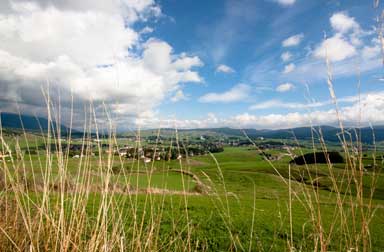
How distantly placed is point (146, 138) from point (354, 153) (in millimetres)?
1658

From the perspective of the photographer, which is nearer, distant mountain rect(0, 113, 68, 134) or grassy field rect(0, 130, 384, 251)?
grassy field rect(0, 130, 384, 251)

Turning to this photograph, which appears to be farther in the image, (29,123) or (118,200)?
(29,123)

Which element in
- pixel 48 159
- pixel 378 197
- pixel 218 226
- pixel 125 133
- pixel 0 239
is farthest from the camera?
pixel 378 197

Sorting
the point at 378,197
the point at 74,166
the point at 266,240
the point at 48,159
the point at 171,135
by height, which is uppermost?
the point at 171,135

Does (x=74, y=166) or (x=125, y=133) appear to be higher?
(x=125, y=133)

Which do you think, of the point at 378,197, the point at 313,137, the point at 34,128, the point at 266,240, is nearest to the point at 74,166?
the point at 34,128

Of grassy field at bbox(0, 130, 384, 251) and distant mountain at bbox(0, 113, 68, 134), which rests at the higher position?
distant mountain at bbox(0, 113, 68, 134)

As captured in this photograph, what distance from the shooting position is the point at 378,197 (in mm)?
37000

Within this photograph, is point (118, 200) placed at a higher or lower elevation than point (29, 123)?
lower

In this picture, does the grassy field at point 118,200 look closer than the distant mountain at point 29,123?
Yes

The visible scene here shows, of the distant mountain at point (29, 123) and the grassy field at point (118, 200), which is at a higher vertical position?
the distant mountain at point (29, 123)

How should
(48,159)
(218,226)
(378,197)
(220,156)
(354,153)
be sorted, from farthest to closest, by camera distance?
(220,156) → (378,197) → (218,226) → (48,159) → (354,153)

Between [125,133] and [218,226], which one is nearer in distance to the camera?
[125,133]

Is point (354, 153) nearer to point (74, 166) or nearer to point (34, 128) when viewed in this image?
point (74, 166)
